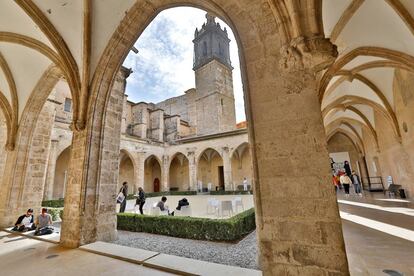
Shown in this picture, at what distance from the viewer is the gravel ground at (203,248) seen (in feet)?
11.4

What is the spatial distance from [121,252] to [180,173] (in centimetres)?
1900

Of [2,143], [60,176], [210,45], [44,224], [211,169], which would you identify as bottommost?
[44,224]

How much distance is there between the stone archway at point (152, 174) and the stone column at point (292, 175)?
20.3m

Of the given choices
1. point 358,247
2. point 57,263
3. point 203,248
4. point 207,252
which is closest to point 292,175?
point 358,247

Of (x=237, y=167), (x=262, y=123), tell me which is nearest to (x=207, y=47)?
(x=237, y=167)

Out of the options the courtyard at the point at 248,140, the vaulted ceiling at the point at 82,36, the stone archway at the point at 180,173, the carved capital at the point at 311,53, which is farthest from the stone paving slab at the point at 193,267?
the stone archway at the point at 180,173

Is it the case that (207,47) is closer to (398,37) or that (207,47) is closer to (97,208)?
(398,37)

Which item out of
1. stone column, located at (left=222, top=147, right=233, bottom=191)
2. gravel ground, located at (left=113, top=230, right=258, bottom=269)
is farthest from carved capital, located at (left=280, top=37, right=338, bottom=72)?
stone column, located at (left=222, top=147, right=233, bottom=191)

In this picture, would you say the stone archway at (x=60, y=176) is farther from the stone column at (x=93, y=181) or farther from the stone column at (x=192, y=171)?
the stone column at (x=93, y=181)

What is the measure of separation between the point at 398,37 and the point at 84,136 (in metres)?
9.23

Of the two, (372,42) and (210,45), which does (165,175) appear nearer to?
(372,42)

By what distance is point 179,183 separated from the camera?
72.6 feet

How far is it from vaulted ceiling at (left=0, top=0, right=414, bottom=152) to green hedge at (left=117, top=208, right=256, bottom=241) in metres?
3.57

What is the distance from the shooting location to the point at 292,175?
7.09ft
